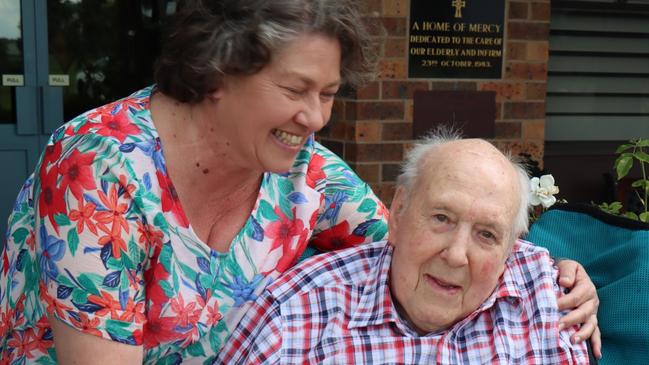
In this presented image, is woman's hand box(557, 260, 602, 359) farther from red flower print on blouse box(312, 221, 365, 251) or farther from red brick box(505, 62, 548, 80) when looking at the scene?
red brick box(505, 62, 548, 80)

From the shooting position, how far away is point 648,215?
2.50 metres

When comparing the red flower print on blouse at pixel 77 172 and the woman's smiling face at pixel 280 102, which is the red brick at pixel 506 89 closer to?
the woman's smiling face at pixel 280 102

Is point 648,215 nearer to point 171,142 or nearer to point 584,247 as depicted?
point 584,247

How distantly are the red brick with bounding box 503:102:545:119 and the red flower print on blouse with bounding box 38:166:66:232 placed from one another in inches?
127

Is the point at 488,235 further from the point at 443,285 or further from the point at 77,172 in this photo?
the point at 77,172

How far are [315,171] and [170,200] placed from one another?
0.51m

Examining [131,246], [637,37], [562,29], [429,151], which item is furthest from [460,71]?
[131,246]

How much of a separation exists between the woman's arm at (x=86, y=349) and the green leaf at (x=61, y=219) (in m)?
0.21

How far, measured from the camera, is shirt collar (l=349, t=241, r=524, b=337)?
201cm

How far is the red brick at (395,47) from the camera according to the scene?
410 cm

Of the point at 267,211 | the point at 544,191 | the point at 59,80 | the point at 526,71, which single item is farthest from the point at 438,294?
the point at 59,80

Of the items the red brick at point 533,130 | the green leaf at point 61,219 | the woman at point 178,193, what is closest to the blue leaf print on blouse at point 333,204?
the woman at point 178,193

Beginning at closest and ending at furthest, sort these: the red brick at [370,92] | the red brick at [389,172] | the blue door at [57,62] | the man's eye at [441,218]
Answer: the man's eye at [441,218], the red brick at [370,92], the red brick at [389,172], the blue door at [57,62]

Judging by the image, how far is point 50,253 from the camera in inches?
63.5
